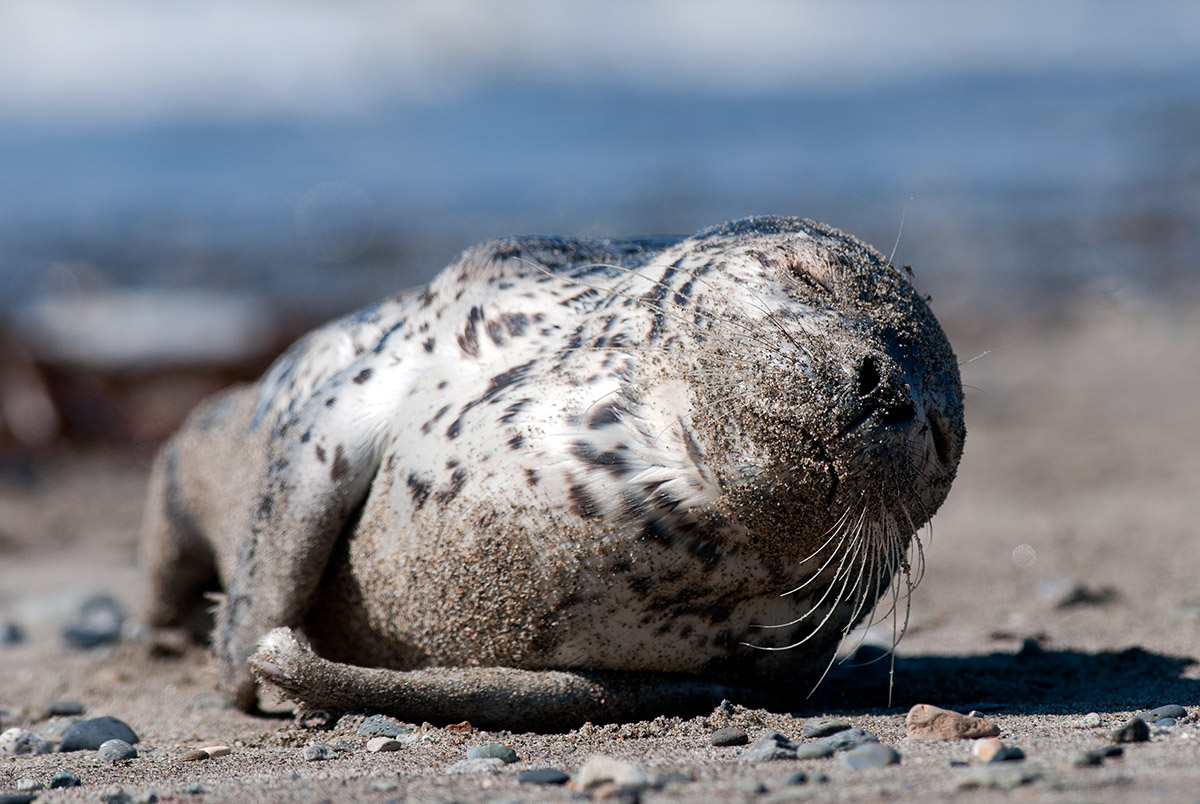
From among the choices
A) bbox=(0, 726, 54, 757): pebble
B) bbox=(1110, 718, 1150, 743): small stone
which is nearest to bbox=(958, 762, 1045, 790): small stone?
bbox=(1110, 718, 1150, 743): small stone

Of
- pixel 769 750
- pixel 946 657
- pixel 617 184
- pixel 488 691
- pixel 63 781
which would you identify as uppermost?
pixel 617 184

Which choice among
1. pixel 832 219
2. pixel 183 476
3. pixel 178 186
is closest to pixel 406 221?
pixel 832 219

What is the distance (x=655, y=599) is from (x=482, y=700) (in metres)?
0.52

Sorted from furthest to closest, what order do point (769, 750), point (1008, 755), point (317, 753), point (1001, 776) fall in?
point (317, 753) → point (769, 750) → point (1008, 755) → point (1001, 776)

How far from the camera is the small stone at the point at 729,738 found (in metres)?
2.92

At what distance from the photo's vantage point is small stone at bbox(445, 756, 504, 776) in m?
2.72

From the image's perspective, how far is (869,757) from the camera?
8.44 ft

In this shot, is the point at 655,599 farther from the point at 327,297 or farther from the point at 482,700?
the point at 327,297

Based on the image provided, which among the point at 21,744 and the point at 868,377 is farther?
the point at 21,744

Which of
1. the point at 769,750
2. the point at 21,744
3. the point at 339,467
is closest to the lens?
the point at 769,750

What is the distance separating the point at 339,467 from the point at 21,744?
1.20 m

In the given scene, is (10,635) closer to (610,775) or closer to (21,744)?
(21,744)

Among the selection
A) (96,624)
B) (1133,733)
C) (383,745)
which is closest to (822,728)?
(1133,733)

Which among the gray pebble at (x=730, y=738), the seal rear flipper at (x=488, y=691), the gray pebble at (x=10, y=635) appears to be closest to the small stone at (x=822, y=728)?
the gray pebble at (x=730, y=738)
